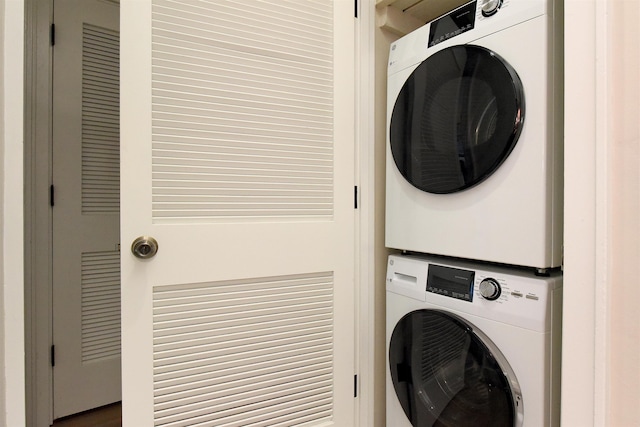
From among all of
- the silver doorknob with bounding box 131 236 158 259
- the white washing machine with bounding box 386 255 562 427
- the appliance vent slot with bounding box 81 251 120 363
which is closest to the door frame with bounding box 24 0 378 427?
the appliance vent slot with bounding box 81 251 120 363

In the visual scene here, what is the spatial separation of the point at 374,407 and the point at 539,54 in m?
1.37

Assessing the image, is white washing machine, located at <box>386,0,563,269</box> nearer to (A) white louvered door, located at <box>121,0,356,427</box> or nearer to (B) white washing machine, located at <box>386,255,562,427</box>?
(B) white washing machine, located at <box>386,255,562,427</box>

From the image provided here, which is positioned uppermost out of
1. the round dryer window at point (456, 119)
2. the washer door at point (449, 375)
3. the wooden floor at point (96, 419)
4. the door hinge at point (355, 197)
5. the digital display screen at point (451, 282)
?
the round dryer window at point (456, 119)

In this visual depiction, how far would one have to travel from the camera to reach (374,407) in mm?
1305

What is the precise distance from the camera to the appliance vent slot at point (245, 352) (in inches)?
38.9

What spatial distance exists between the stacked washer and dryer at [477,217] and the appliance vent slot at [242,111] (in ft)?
1.05

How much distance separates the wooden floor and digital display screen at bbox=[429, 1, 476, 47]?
2361mm

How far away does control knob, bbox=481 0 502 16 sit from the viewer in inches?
35.4

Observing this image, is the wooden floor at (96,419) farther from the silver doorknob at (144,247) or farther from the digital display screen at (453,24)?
the digital display screen at (453,24)

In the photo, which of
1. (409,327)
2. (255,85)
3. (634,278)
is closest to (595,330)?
(634,278)

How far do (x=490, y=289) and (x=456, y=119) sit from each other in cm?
53

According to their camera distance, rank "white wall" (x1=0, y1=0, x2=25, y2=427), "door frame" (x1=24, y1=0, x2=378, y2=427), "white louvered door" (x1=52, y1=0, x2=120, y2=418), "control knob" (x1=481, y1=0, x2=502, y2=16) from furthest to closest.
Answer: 1. "white louvered door" (x1=52, y1=0, x2=120, y2=418)
2. "door frame" (x1=24, y1=0, x2=378, y2=427)
3. "control knob" (x1=481, y1=0, x2=502, y2=16)
4. "white wall" (x1=0, y1=0, x2=25, y2=427)

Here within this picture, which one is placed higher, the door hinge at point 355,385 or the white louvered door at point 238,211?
the white louvered door at point 238,211

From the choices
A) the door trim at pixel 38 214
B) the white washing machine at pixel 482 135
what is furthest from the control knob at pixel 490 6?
the door trim at pixel 38 214
